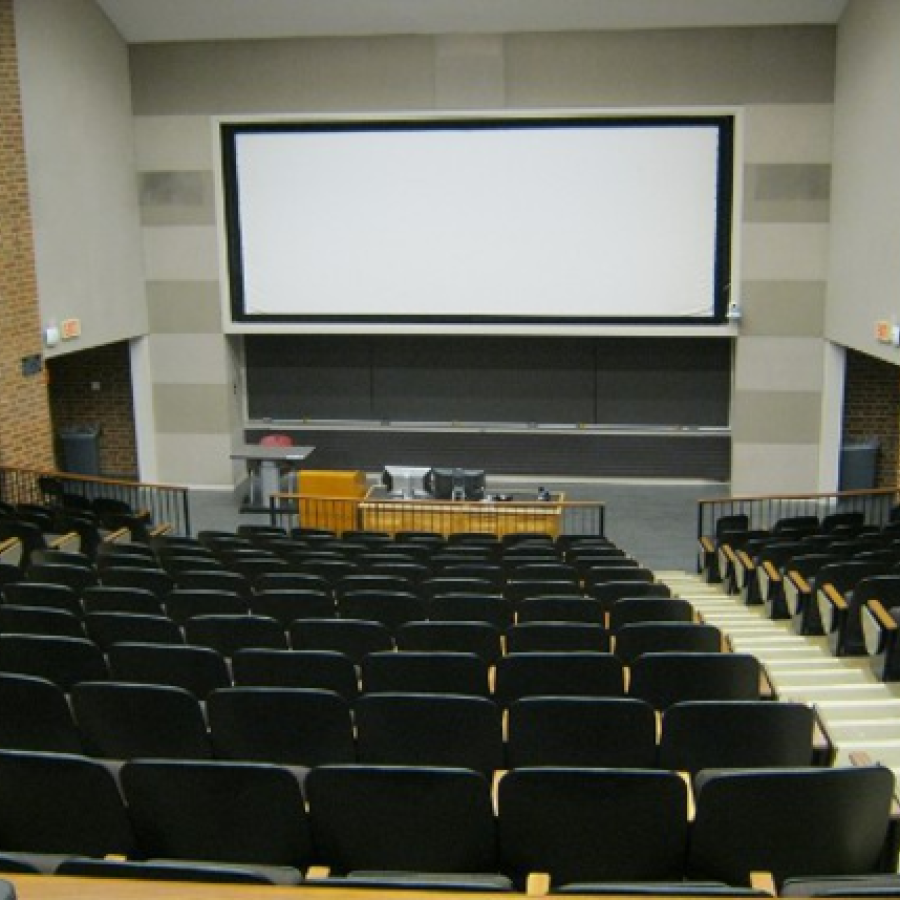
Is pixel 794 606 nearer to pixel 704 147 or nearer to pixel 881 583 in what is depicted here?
pixel 881 583

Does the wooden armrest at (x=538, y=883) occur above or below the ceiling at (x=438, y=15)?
below

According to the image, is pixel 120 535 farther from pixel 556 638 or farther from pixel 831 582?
pixel 831 582

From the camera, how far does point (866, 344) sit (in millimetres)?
12953

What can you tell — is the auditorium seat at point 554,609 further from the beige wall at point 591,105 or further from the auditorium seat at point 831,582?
the beige wall at point 591,105

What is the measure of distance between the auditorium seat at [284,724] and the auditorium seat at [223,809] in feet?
2.47

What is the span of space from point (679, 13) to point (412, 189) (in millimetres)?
4455

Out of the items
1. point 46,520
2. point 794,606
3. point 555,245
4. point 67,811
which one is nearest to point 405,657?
point 67,811

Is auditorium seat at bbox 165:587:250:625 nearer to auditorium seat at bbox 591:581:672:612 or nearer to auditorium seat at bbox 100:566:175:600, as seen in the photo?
auditorium seat at bbox 100:566:175:600

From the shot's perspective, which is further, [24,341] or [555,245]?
[555,245]

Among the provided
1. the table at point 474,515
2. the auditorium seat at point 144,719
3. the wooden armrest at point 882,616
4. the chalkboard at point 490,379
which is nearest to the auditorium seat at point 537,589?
the wooden armrest at point 882,616

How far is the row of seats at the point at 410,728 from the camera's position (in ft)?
12.6

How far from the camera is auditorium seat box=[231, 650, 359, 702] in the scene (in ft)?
15.6

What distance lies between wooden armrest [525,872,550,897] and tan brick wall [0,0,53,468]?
35.2 feet

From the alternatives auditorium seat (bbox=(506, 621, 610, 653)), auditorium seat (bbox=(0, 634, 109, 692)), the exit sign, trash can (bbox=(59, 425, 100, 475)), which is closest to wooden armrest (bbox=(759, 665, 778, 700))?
A: auditorium seat (bbox=(506, 621, 610, 653))
